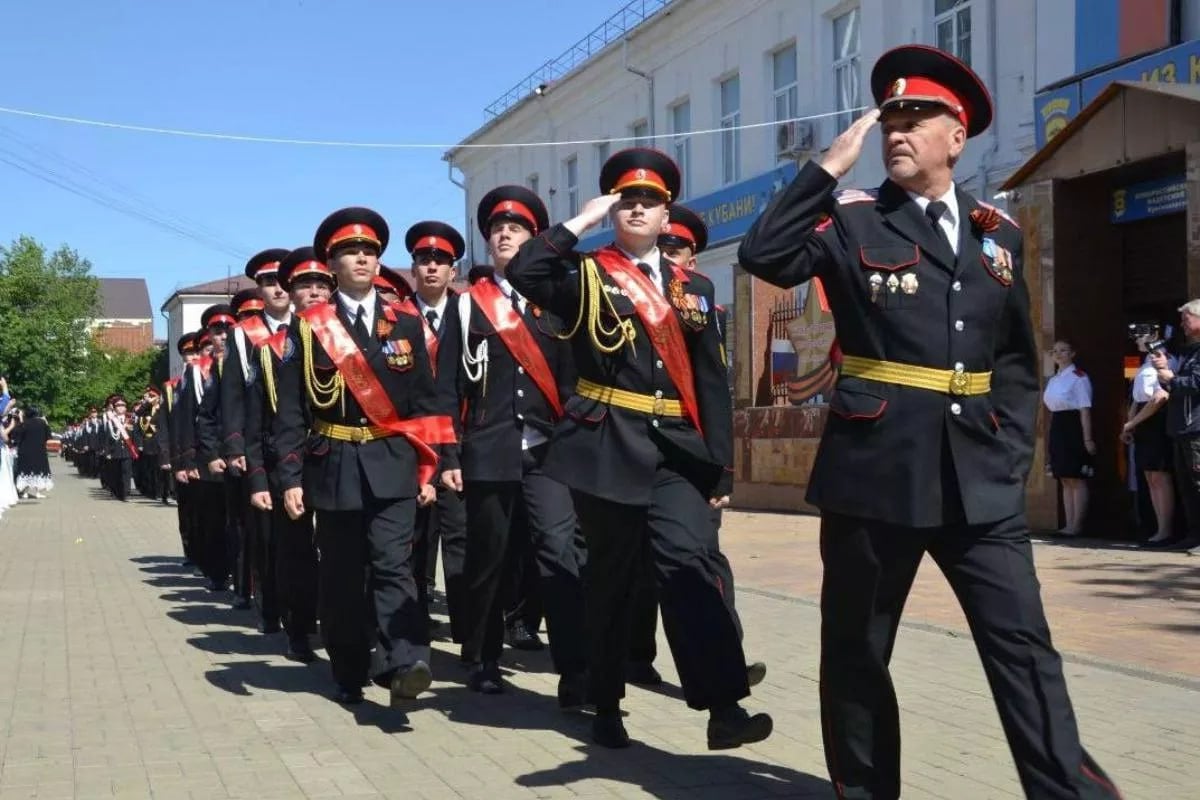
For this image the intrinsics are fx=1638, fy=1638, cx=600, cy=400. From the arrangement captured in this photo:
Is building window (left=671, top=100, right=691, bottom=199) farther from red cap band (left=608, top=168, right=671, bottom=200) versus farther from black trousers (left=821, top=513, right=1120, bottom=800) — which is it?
black trousers (left=821, top=513, right=1120, bottom=800)

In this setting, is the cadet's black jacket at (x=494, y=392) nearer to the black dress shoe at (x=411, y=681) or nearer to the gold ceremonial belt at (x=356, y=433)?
the gold ceremonial belt at (x=356, y=433)

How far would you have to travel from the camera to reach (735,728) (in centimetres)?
536

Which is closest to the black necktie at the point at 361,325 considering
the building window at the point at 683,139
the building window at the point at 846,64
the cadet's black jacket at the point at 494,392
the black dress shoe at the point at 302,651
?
the cadet's black jacket at the point at 494,392

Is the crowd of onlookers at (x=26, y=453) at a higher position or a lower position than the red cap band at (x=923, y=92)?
lower

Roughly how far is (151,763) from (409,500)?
1.58 metres

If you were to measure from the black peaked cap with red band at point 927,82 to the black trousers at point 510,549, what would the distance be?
10.3ft

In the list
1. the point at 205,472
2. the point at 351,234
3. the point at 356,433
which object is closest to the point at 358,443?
the point at 356,433

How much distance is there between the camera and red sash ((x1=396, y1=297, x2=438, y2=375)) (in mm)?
7316

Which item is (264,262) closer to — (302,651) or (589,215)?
(302,651)

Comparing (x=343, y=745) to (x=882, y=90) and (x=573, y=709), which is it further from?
(x=882, y=90)

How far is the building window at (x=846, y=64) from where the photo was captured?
23516mm

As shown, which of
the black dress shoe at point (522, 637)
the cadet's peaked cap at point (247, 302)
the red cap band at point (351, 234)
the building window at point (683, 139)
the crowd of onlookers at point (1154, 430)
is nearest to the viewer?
the red cap band at point (351, 234)

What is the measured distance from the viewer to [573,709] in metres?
6.62

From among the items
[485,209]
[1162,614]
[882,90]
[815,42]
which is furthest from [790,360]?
[882,90]
